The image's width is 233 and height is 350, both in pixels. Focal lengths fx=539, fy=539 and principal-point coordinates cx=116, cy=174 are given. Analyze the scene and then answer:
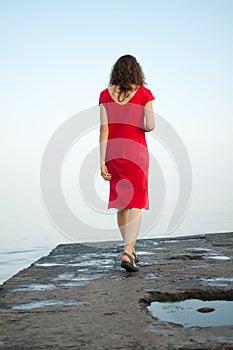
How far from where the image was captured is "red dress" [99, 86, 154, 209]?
434 centimetres

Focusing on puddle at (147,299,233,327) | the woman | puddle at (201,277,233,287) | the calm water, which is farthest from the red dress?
the calm water

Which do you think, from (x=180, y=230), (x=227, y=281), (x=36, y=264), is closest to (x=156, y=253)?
(x=36, y=264)

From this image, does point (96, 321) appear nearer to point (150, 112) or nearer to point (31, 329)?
point (31, 329)

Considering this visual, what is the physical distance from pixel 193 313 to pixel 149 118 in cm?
196

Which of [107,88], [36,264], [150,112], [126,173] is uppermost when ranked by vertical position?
[107,88]

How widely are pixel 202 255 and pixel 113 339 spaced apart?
288 cm

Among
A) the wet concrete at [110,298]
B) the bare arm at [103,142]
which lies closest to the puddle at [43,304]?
the wet concrete at [110,298]

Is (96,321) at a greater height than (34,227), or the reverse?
(34,227)

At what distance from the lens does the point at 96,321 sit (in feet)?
8.30

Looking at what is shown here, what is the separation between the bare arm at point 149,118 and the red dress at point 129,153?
35 mm

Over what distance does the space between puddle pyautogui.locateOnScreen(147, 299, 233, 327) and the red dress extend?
141 cm

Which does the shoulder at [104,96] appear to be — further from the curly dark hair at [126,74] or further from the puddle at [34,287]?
the puddle at [34,287]

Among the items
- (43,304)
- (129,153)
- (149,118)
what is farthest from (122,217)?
(43,304)

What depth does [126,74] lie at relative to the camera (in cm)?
436
